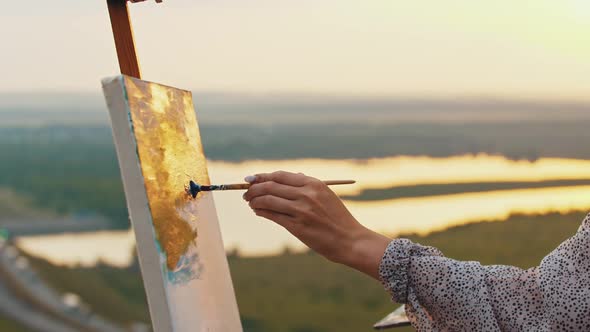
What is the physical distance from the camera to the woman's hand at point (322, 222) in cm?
95

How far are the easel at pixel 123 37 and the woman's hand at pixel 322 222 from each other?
357 millimetres

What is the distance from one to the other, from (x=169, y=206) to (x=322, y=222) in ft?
0.79

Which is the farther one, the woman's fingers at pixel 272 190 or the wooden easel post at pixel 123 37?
the wooden easel post at pixel 123 37

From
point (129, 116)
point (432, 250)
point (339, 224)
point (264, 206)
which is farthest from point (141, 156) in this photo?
point (432, 250)

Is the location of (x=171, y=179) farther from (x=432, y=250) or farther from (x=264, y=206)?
(x=432, y=250)

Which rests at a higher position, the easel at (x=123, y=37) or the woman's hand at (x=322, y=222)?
the easel at (x=123, y=37)

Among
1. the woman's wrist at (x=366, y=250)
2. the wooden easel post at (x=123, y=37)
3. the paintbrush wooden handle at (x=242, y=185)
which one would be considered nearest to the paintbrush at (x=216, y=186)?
the paintbrush wooden handle at (x=242, y=185)

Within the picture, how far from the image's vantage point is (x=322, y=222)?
3.11 feet

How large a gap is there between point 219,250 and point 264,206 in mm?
288

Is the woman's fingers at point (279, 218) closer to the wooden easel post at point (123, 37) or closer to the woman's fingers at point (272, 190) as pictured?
the woman's fingers at point (272, 190)

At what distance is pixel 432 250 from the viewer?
102 cm

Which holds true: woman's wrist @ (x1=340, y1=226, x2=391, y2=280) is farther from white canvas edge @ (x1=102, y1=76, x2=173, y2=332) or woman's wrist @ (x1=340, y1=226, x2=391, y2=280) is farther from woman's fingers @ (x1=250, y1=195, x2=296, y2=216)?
white canvas edge @ (x1=102, y1=76, x2=173, y2=332)

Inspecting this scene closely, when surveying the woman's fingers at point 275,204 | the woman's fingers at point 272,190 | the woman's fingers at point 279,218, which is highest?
the woman's fingers at point 272,190

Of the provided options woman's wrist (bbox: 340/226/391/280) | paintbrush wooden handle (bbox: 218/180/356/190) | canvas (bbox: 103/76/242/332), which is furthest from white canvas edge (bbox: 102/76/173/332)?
woman's wrist (bbox: 340/226/391/280)
